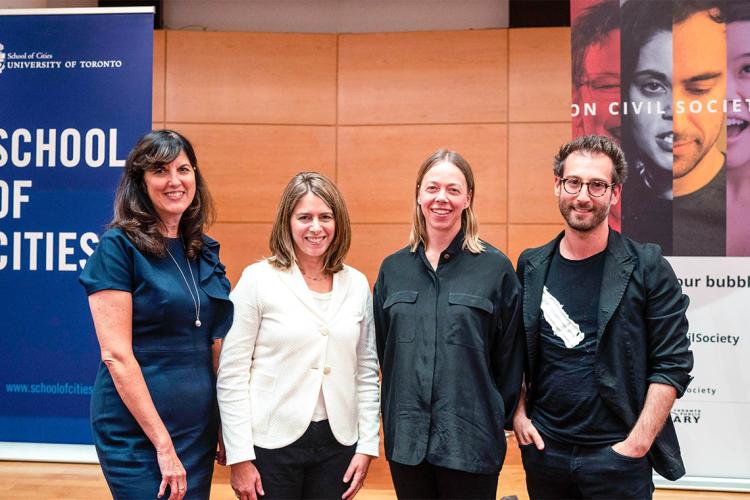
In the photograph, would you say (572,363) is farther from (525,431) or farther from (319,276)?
(319,276)

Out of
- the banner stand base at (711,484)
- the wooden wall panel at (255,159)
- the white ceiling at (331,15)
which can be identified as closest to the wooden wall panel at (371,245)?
the wooden wall panel at (255,159)

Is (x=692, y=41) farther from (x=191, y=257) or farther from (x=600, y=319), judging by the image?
(x=191, y=257)

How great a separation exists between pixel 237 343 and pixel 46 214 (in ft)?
7.19

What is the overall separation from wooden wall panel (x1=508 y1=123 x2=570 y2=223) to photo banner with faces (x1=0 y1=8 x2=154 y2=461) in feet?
9.00

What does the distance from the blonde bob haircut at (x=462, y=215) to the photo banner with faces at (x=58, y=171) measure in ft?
6.67

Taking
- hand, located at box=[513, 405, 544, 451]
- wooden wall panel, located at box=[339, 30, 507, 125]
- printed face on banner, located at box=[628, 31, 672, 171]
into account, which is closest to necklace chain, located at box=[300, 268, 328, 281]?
hand, located at box=[513, 405, 544, 451]

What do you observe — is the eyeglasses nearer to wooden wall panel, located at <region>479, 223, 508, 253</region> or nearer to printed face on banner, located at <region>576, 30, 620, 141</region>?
printed face on banner, located at <region>576, 30, 620, 141</region>

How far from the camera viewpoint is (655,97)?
3.14 metres

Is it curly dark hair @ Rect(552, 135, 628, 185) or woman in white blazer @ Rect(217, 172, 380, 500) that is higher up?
curly dark hair @ Rect(552, 135, 628, 185)

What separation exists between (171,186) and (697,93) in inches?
98.7

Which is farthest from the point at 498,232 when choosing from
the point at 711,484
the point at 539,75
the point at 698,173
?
the point at 711,484

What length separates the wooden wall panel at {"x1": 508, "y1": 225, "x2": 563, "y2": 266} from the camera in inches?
199

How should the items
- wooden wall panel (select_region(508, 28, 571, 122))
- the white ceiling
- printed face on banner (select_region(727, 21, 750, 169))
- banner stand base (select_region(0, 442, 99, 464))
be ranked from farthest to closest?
1. the white ceiling
2. wooden wall panel (select_region(508, 28, 571, 122))
3. banner stand base (select_region(0, 442, 99, 464))
4. printed face on banner (select_region(727, 21, 750, 169))

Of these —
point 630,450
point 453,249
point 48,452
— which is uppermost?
point 453,249
